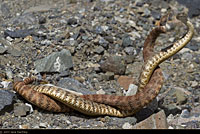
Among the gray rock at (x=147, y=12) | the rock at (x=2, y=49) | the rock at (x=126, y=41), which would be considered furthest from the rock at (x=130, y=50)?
the rock at (x=2, y=49)

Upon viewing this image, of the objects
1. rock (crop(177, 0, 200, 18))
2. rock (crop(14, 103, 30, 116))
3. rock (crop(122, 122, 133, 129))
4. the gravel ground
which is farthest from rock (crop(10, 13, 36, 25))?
rock (crop(177, 0, 200, 18))

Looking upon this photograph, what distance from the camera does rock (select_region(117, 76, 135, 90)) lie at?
868 centimetres

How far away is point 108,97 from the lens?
7.30 meters

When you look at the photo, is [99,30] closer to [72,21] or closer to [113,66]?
[72,21]

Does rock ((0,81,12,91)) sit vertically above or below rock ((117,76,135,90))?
above

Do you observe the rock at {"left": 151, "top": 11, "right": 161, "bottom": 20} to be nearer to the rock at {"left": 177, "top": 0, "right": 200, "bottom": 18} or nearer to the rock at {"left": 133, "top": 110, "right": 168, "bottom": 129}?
the rock at {"left": 177, "top": 0, "right": 200, "bottom": 18}

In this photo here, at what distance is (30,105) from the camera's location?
6.93 meters

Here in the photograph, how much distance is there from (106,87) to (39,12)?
3.94 meters

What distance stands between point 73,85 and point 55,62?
36.2 inches

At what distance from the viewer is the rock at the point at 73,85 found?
25.6 ft

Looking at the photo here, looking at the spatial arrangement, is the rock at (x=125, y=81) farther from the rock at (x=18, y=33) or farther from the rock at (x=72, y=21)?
the rock at (x=18, y=33)

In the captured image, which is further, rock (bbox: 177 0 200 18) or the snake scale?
rock (bbox: 177 0 200 18)

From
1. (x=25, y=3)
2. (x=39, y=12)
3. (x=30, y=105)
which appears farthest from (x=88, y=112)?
(x=25, y=3)

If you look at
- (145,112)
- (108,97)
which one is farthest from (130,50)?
(108,97)
